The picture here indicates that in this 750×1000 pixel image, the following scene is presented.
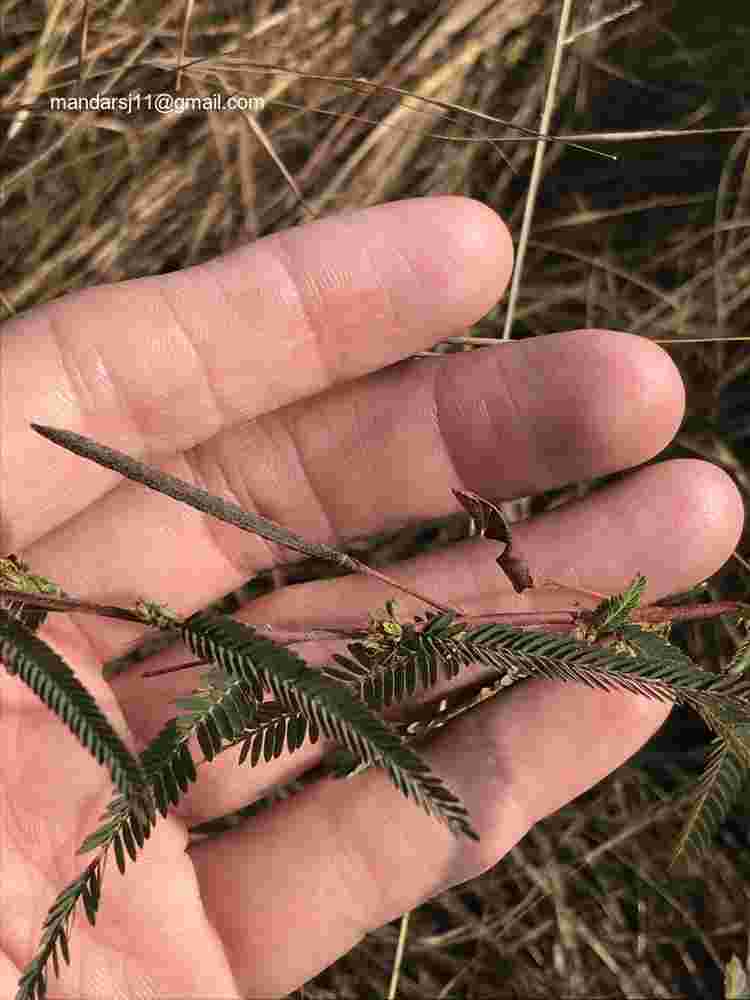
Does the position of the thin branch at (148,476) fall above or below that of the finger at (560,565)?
above

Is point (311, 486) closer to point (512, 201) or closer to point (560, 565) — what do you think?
point (560, 565)

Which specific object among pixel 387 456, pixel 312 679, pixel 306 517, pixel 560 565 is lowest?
pixel 560 565

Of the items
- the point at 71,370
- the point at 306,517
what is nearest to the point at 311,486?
the point at 306,517

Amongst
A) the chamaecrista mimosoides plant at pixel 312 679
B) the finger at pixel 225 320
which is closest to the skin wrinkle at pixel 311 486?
the finger at pixel 225 320

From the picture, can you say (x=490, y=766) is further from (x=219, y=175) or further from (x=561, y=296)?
(x=219, y=175)

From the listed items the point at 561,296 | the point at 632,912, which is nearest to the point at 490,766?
the point at 632,912

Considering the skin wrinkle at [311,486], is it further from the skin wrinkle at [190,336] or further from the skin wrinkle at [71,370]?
the skin wrinkle at [71,370]

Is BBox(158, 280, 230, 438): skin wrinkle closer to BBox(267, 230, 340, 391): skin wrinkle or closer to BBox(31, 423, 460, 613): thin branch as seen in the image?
BBox(267, 230, 340, 391): skin wrinkle
